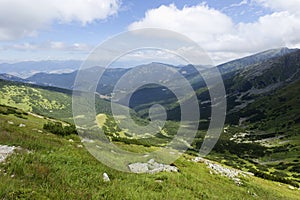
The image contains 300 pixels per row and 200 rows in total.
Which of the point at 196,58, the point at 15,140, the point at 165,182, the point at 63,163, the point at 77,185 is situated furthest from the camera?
the point at 196,58

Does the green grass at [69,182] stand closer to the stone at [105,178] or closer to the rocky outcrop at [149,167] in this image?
the stone at [105,178]

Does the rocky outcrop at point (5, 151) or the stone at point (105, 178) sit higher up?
the rocky outcrop at point (5, 151)

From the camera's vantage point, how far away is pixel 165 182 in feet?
52.7

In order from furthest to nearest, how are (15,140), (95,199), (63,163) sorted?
(15,140) < (63,163) < (95,199)

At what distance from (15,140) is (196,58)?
1477cm

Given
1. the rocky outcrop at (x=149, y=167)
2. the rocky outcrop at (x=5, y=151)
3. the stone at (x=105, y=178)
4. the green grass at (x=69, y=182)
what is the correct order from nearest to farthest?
the green grass at (x=69, y=182) < the rocky outcrop at (x=5, y=151) < the stone at (x=105, y=178) < the rocky outcrop at (x=149, y=167)

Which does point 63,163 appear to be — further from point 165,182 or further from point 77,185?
point 165,182

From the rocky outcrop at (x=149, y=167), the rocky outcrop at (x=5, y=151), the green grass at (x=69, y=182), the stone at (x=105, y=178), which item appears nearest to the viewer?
the green grass at (x=69, y=182)

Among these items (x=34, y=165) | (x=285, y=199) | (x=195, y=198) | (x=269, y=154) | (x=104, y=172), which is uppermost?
(x=34, y=165)

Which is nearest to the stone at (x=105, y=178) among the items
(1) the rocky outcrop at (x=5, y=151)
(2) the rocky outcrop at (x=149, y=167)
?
(2) the rocky outcrop at (x=149, y=167)

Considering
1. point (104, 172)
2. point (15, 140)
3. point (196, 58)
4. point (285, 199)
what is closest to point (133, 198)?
point (104, 172)

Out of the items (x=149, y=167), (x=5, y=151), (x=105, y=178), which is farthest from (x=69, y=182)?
(x=149, y=167)

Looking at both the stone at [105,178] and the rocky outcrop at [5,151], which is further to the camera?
the stone at [105,178]

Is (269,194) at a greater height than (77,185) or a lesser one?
lesser
